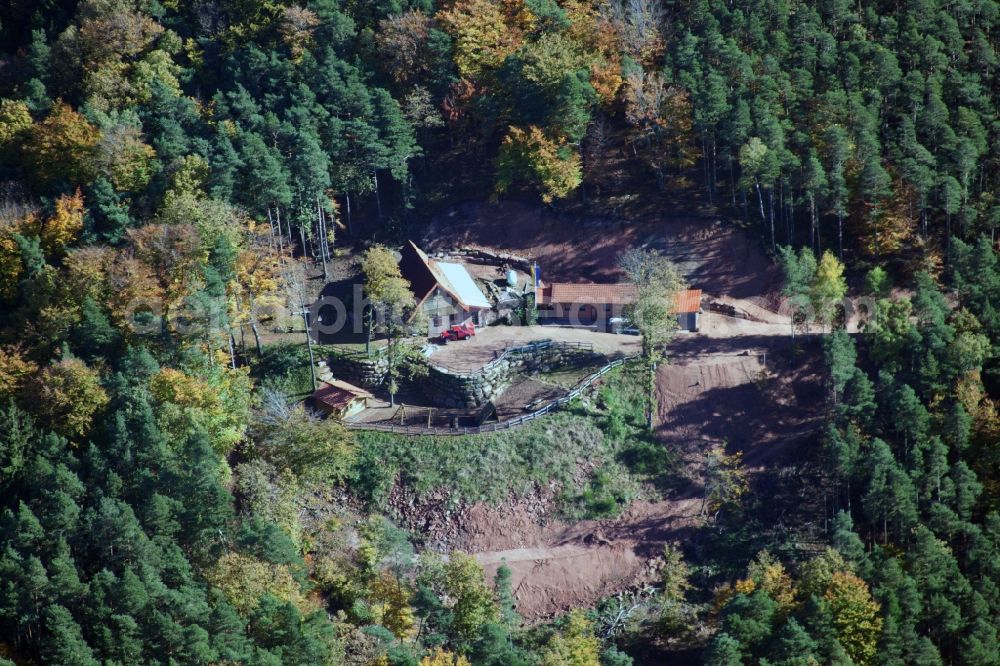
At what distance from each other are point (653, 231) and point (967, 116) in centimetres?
2283

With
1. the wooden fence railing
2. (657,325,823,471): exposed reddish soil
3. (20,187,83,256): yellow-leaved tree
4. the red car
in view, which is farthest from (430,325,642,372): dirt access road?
(20,187,83,256): yellow-leaved tree

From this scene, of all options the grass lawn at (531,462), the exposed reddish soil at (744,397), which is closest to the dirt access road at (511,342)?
the exposed reddish soil at (744,397)

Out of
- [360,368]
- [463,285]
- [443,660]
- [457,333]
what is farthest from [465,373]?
[443,660]

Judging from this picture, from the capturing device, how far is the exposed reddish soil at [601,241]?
9481 centimetres

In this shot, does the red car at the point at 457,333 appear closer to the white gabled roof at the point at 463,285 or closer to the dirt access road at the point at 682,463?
the white gabled roof at the point at 463,285

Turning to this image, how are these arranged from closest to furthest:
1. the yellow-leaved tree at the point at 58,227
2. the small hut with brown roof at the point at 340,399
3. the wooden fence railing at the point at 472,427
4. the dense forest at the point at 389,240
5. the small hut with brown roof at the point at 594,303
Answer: the dense forest at the point at 389,240 → the wooden fence railing at the point at 472,427 → the small hut with brown roof at the point at 340,399 → the yellow-leaved tree at the point at 58,227 → the small hut with brown roof at the point at 594,303

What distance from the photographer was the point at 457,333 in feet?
298

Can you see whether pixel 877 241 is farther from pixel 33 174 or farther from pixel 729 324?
pixel 33 174

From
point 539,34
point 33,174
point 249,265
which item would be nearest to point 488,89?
point 539,34

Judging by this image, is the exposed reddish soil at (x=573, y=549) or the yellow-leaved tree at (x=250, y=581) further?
the exposed reddish soil at (x=573, y=549)

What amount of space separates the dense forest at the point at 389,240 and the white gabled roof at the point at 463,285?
7872 mm

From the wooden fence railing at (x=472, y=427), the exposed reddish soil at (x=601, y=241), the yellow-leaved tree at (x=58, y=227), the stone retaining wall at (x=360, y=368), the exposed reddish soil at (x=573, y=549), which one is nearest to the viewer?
the exposed reddish soil at (x=573, y=549)

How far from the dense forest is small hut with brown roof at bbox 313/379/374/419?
209cm

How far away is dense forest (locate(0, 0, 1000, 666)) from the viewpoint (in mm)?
70812
